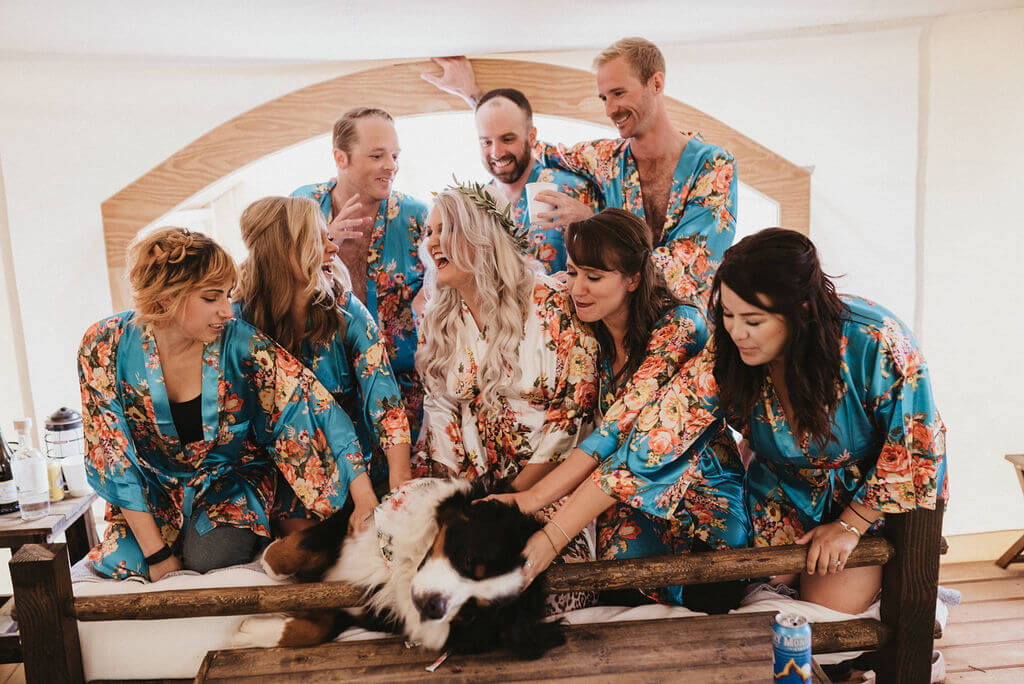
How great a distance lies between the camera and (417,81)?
9.94 feet

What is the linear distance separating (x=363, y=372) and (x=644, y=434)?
924 millimetres

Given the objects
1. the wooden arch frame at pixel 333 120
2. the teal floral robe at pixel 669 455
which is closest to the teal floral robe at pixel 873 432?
the teal floral robe at pixel 669 455

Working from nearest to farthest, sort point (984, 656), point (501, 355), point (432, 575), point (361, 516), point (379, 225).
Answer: point (432, 575) < point (361, 516) < point (501, 355) < point (984, 656) < point (379, 225)

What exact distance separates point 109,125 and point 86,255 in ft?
1.86

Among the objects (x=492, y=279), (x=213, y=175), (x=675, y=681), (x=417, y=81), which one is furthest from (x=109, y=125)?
(x=675, y=681)

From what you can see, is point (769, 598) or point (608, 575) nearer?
point (608, 575)

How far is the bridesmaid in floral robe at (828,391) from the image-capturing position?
1.51 metres

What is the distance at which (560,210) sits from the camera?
2.57m

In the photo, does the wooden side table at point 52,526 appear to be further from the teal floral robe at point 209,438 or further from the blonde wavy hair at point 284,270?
the blonde wavy hair at point 284,270

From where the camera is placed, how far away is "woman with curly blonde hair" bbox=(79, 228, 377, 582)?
1781mm

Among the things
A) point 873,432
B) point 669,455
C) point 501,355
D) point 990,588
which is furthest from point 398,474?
point 990,588

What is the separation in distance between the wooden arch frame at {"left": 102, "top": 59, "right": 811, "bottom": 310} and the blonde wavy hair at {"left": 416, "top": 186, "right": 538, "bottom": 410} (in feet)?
3.78

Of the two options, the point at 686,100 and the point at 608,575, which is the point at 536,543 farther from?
the point at 686,100

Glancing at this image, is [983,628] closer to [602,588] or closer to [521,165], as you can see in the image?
[602,588]
